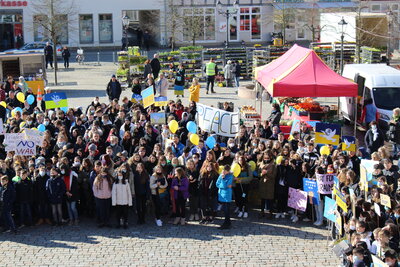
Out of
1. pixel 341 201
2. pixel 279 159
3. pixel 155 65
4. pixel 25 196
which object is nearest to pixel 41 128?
pixel 25 196

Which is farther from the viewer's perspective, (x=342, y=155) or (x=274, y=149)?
(x=274, y=149)

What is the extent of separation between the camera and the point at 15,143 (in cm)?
1603

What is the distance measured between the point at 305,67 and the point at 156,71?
39.9 ft

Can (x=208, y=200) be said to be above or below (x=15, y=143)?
below

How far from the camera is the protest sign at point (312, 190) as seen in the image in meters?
14.5

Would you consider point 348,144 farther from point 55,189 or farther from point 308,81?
point 55,189

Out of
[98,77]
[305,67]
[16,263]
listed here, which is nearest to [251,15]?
[98,77]

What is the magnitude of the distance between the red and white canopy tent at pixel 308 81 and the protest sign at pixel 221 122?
1.66m

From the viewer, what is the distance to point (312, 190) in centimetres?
1455

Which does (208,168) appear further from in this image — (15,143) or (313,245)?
(15,143)

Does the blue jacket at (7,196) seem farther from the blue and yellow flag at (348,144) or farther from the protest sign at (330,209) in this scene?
the blue and yellow flag at (348,144)

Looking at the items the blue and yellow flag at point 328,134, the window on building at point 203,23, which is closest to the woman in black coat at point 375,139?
the blue and yellow flag at point 328,134

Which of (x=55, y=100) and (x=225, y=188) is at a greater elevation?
(x=55, y=100)

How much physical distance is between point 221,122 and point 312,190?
4.37 metres
